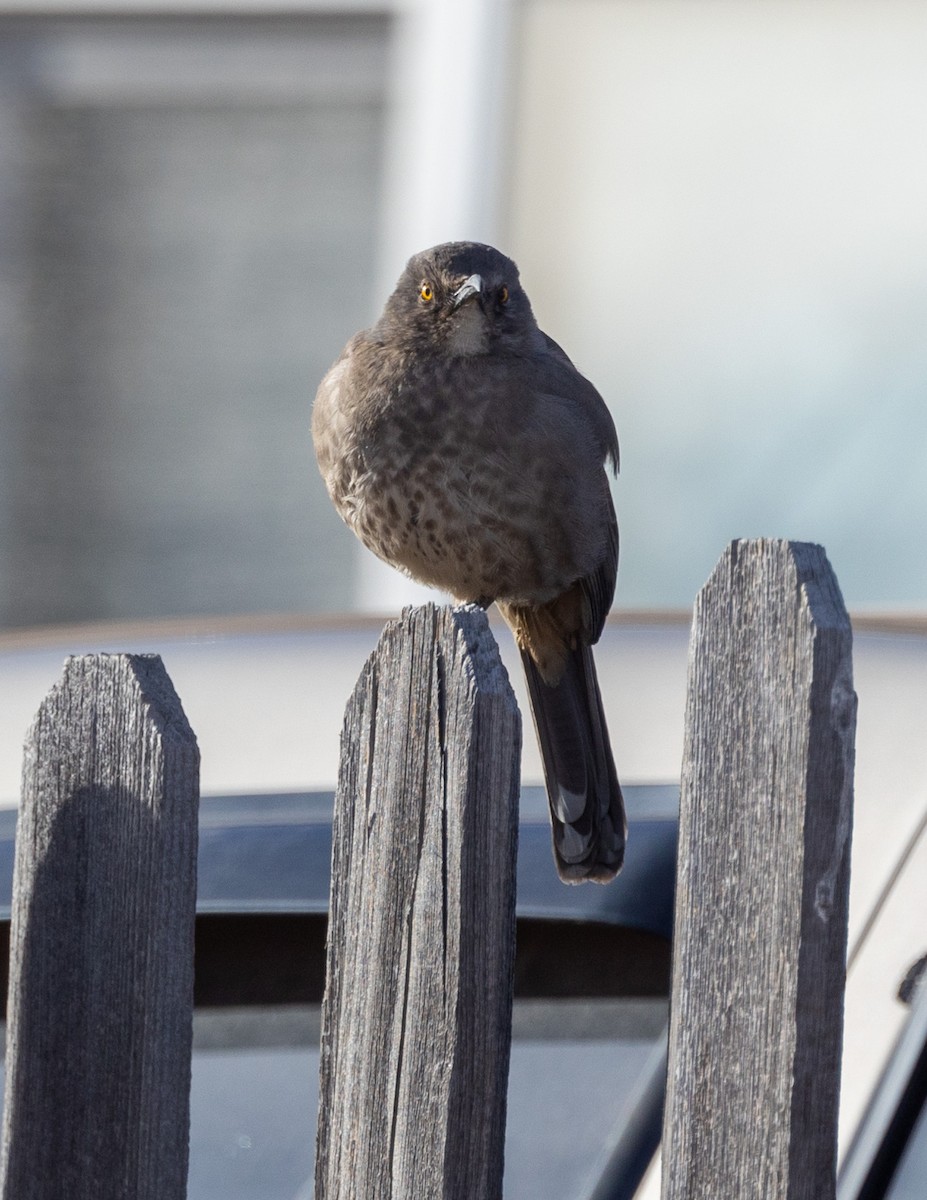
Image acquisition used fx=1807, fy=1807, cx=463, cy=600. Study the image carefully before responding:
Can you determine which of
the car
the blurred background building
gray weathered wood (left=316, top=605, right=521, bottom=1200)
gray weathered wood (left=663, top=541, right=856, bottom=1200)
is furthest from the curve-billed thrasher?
the blurred background building

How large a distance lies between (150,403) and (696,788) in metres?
5.06

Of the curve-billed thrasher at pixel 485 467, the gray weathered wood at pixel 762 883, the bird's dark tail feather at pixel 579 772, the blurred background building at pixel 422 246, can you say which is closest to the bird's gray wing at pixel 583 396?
the curve-billed thrasher at pixel 485 467

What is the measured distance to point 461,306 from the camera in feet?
9.63

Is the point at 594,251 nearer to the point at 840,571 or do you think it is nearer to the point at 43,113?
the point at 840,571

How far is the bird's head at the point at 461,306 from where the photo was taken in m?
2.91

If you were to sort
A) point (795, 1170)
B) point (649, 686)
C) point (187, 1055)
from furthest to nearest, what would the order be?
point (649, 686) → point (187, 1055) → point (795, 1170)

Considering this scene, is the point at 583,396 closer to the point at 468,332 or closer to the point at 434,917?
the point at 468,332

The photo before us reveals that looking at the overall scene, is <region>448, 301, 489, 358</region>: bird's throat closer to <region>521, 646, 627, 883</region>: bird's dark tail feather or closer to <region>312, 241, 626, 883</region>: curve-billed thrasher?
<region>312, 241, 626, 883</region>: curve-billed thrasher

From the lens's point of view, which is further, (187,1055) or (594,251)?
(594,251)

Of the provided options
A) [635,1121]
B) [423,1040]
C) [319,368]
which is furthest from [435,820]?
[319,368]

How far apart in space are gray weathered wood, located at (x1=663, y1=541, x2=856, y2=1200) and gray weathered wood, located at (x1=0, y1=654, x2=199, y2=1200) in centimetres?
49

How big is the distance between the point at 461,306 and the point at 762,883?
5.22 feet

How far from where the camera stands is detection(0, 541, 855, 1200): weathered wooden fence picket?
152 cm

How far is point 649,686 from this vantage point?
2.54 meters
